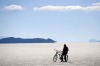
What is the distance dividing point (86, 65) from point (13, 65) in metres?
6.52

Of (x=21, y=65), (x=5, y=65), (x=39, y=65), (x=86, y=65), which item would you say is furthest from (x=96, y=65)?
(x=5, y=65)

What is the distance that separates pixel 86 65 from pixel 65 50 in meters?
5.30

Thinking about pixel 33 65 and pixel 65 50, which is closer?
pixel 33 65

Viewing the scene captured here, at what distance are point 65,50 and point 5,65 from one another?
7.69 metres

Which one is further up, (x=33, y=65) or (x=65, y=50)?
(x=65, y=50)

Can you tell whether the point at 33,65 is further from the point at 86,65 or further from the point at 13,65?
the point at 86,65

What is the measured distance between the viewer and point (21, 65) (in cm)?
2142

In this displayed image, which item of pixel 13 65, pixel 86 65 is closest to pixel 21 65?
pixel 13 65

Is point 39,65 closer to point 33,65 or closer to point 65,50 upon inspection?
point 33,65

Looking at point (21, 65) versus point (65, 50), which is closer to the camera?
point (21, 65)

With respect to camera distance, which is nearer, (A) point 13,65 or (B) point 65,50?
(A) point 13,65

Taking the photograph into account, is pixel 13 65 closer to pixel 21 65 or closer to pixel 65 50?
pixel 21 65

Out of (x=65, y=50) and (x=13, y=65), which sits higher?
(x=65, y=50)

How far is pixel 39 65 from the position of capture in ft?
70.5
